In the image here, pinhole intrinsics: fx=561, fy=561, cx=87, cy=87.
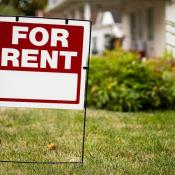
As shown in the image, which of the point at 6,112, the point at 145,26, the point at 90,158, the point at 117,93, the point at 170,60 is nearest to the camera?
the point at 90,158

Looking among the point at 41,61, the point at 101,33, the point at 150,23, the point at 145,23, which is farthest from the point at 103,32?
the point at 41,61

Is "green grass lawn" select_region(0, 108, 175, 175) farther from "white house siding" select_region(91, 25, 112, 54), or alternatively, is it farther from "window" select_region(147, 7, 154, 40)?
"white house siding" select_region(91, 25, 112, 54)

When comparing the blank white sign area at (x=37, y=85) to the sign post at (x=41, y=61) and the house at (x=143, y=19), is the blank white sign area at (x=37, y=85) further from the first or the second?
the house at (x=143, y=19)

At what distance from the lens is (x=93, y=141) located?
667 cm

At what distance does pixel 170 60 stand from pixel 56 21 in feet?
20.4

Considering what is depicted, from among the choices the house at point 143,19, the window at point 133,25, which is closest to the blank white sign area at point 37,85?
the house at point 143,19

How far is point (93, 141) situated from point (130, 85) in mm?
3639

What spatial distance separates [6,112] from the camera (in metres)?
9.42

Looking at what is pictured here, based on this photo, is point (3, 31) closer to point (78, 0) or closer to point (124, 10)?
point (78, 0)

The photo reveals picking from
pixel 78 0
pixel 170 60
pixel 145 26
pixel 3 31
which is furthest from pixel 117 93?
pixel 78 0

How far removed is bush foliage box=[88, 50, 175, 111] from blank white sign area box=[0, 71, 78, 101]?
4.78 meters

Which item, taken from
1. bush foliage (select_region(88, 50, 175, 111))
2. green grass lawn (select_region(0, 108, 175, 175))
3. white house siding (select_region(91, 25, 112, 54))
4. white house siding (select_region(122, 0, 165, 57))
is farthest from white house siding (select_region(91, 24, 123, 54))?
green grass lawn (select_region(0, 108, 175, 175))

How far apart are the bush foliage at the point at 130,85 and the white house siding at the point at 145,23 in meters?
8.05

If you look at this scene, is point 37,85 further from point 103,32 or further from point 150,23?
point 103,32
